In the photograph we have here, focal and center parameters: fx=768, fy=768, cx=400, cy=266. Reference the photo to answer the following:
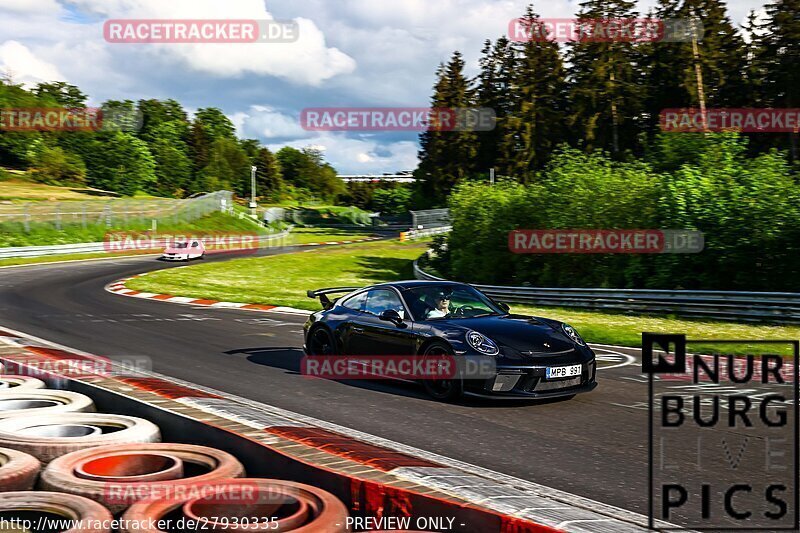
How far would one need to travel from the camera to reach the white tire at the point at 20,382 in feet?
23.6

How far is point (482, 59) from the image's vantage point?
7388 centimetres

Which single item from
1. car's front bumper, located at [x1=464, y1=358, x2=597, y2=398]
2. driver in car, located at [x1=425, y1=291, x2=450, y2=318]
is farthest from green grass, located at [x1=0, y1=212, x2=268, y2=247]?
car's front bumper, located at [x1=464, y1=358, x2=597, y2=398]

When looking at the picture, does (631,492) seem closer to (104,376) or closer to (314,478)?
(314,478)

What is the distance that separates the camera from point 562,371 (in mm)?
A: 8406

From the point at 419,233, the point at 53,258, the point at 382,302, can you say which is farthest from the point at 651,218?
the point at 419,233

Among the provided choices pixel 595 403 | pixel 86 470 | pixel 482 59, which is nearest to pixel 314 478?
pixel 86 470

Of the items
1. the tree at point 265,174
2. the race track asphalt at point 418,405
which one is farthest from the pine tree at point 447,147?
the race track asphalt at point 418,405

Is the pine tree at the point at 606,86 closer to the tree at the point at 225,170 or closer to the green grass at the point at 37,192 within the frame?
the green grass at the point at 37,192

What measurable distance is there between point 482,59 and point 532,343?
68.9 meters

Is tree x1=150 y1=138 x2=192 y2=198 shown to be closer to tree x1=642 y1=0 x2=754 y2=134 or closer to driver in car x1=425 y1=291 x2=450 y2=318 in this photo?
tree x1=642 y1=0 x2=754 y2=134

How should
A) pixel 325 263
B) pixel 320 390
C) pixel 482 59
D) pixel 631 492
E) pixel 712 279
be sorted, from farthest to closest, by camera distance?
pixel 482 59
pixel 325 263
pixel 712 279
pixel 320 390
pixel 631 492

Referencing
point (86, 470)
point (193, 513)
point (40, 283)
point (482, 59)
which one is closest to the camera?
point (193, 513)

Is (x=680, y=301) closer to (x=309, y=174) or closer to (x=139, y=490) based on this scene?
(x=139, y=490)

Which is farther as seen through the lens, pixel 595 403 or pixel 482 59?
pixel 482 59
